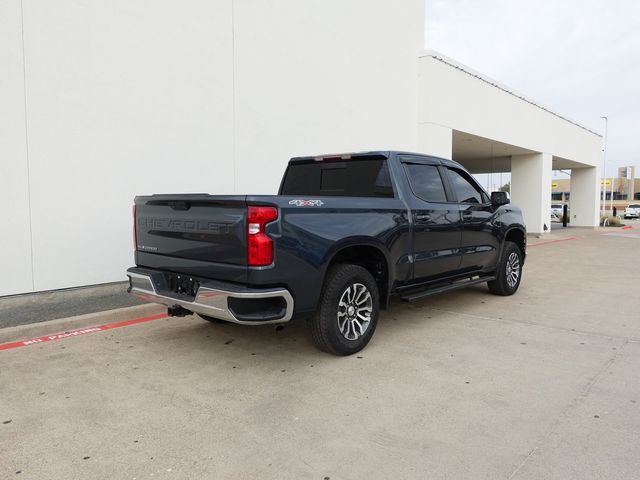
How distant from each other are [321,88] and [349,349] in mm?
7500

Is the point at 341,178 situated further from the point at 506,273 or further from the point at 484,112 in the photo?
the point at 484,112

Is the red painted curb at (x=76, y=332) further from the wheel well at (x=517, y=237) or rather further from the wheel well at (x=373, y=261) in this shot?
the wheel well at (x=517, y=237)

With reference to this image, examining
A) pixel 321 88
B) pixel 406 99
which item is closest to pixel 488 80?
pixel 406 99

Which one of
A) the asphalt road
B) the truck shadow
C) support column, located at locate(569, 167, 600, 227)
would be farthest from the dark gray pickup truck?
support column, located at locate(569, 167, 600, 227)

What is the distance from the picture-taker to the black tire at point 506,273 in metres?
7.24

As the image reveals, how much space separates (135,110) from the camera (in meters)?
7.49

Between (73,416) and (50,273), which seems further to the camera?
(50,273)

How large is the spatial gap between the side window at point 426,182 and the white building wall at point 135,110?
13.6 feet

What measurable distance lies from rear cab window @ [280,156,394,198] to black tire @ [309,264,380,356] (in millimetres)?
1099

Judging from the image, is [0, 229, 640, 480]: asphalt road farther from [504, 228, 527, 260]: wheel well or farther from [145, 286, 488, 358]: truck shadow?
[504, 228, 527, 260]: wheel well

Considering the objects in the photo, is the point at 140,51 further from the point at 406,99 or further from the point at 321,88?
the point at 406,99

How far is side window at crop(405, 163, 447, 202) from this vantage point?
18.4 ft

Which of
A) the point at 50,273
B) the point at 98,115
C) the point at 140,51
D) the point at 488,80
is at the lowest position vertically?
the point at 50,273

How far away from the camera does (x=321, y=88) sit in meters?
10.6
